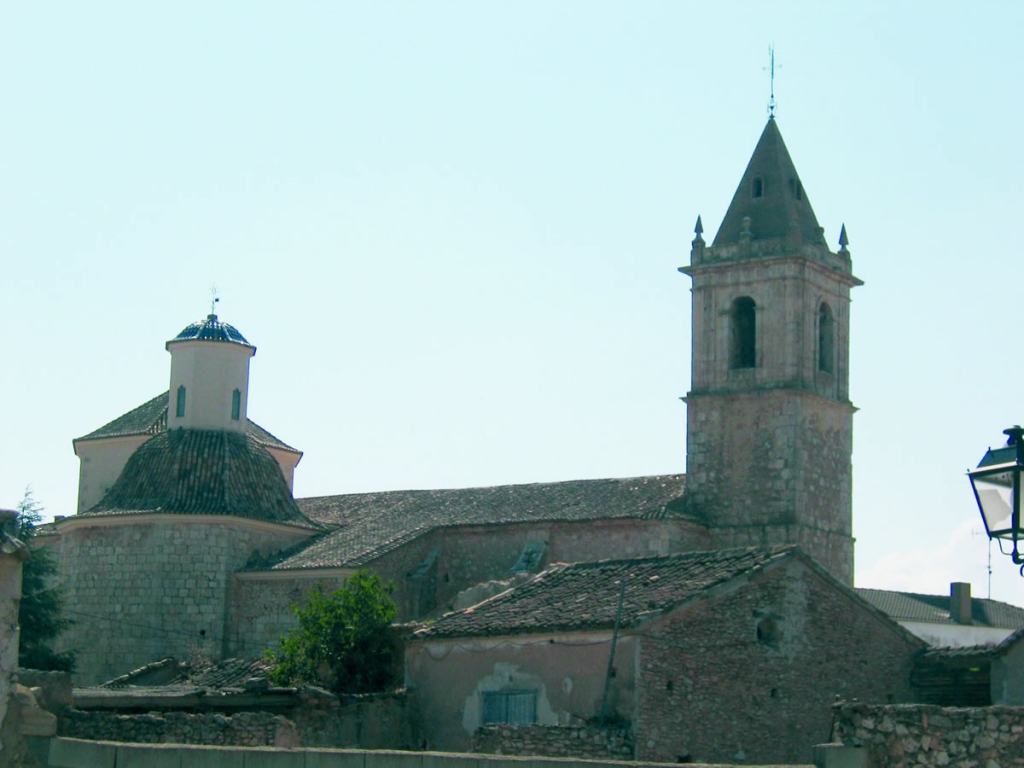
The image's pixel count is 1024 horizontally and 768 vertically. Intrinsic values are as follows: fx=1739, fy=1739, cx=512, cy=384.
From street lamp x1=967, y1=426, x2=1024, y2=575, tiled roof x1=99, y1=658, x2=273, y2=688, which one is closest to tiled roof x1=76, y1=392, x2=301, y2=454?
tiled roof x1=99, y1=658, x2=273, y2=688

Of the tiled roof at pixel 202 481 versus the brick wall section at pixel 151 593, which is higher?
the tiled roof at pixel 202 481

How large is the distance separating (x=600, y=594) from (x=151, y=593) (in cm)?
1692

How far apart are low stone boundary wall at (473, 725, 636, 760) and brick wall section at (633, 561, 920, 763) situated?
58 cm

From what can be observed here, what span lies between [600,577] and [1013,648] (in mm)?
6171

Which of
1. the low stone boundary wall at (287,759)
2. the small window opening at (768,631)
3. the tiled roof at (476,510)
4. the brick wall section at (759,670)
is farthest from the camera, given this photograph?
the tiled roof at (476,510)

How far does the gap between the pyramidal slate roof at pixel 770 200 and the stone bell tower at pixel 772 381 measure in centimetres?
4

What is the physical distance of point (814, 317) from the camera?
140ft

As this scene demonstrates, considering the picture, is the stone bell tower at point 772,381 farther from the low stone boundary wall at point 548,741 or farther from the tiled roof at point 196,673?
the low stone boundary wall at point 548,741

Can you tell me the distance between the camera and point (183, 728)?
66.9 ft

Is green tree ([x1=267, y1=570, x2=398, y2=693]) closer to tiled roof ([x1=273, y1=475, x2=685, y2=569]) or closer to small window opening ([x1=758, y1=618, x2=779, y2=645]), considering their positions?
small window opening ([x1=758, y1=618, x2=779, y2=645])

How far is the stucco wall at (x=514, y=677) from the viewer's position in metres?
23.2

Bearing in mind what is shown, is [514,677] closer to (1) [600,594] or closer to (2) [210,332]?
(1) [600,594]

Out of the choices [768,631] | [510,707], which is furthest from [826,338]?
[510,707]

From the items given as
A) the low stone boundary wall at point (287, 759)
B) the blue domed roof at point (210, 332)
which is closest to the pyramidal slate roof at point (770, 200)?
the blue domed roof at point (210, 332)
